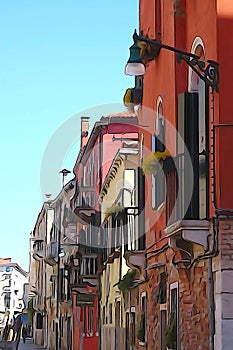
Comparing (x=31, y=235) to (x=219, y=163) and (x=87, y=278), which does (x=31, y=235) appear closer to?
(x=87, y=278)

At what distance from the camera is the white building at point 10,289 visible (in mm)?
102688

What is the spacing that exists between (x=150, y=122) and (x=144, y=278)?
3391mm

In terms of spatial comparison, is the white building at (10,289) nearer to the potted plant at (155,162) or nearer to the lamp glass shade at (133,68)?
the potted plant at (155,162)

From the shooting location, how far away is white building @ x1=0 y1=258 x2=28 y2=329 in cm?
10269

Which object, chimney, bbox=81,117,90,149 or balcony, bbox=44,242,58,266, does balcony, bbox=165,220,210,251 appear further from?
balcony, bbox=44,242,58,266

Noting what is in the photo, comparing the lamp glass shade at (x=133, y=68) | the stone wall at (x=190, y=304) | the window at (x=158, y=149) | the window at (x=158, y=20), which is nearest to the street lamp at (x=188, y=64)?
the lamp glass shade at (x=133, y=68)

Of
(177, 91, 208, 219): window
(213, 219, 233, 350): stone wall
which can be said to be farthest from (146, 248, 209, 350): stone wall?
(177, 91, 208, 219): window

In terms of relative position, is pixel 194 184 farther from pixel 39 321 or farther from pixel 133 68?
pixel 39 321

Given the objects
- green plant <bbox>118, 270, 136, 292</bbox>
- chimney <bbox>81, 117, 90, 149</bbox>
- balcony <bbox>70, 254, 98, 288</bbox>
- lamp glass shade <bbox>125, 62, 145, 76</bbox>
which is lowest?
green plant <bbox>118, 270, 136, 292</bbox>

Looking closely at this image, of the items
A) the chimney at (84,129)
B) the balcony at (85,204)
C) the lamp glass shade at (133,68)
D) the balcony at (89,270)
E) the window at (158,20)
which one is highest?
the chimney at (84,129)

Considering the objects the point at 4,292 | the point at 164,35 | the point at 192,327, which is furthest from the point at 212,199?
the point at 4,292

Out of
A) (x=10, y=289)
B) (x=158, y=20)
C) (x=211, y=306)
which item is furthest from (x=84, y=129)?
(x=10, y=289)

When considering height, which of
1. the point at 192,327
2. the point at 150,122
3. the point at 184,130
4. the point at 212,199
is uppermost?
the point at 150,122

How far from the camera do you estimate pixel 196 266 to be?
13.0 metres
